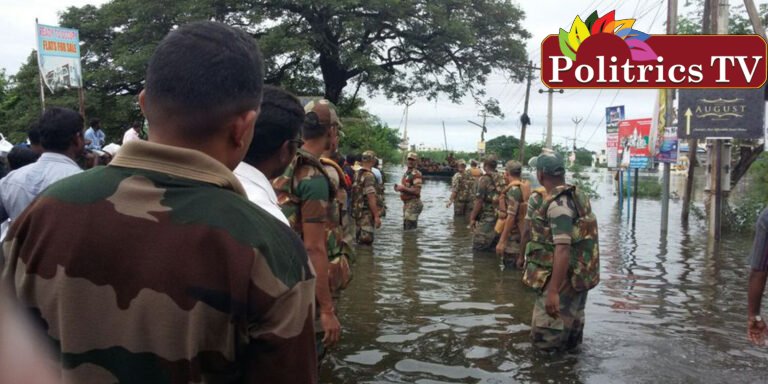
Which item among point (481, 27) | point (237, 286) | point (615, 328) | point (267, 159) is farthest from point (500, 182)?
point (481, 27)

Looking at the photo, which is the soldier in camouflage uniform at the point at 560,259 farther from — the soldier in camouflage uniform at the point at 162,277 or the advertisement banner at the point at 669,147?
the advertisement banner at the point at 669,147

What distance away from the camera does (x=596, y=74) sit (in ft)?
43.5

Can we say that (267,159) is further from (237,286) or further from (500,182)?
(500,182)

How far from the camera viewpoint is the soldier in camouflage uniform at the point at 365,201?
1133cm

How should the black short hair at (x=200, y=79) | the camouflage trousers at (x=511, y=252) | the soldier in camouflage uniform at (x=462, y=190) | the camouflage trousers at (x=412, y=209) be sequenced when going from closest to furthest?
the black short hair at (x=200, y=79), the camouflage trousers at (x=511, y=252), the camouflage trousers at (x=412, y=209), the soldier in camouflage uniform at (x=462, y=190)

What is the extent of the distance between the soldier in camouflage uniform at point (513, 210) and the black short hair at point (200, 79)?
7.90 meters

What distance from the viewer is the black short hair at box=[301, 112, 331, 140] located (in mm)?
4031

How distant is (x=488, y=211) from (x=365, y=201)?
7.34 feet

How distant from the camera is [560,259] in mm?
5281

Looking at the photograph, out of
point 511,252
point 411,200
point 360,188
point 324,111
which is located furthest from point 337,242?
point 411,200

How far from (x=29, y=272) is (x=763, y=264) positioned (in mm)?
4094

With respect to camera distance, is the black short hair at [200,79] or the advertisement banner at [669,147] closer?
the black short hair at [200,79]

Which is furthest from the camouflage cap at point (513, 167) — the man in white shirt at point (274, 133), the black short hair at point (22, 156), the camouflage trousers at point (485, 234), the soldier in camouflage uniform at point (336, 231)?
the man in white shirt at point (274, 133)

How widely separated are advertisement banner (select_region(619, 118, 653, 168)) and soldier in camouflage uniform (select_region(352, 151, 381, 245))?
9.52 metres
